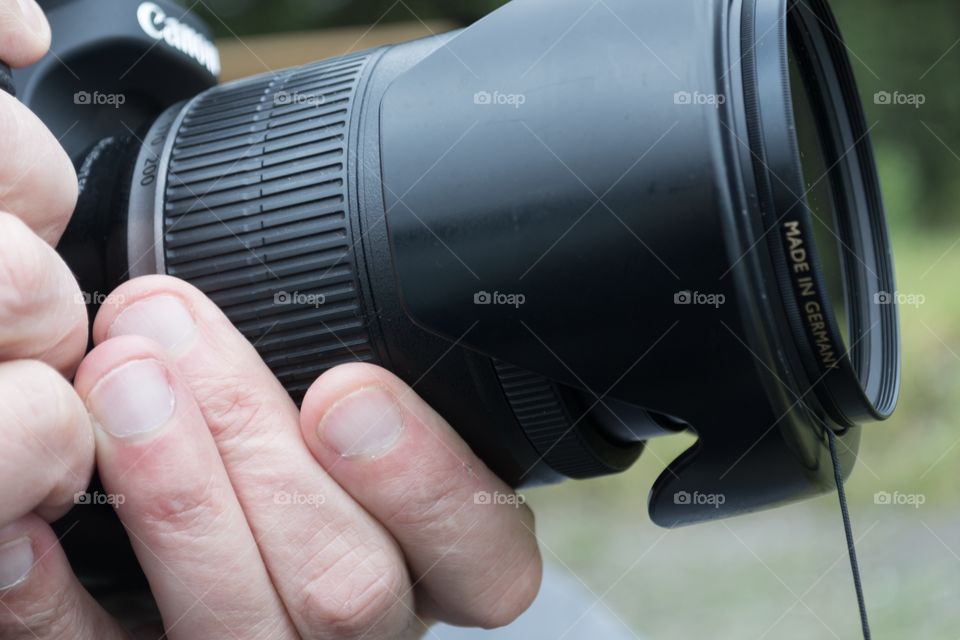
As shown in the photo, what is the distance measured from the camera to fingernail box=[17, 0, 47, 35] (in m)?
0.59

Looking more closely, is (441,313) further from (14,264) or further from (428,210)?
(14,264)

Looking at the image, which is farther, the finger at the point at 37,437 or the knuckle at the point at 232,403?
the knuckle at the point at 232,403

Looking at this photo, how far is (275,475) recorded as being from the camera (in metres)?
0.64

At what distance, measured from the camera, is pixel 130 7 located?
742 millimetres

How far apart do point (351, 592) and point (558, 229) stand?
0.88 ft

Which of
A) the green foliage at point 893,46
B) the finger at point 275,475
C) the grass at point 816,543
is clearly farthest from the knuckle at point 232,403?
the green foliage at point 893,46

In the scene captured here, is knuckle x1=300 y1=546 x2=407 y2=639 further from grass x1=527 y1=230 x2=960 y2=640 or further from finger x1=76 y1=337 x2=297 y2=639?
grass x1=527 y1=230 x2=960 y2=640

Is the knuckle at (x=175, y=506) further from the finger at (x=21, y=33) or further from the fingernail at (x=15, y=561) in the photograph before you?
the finger at (x=21, y=33)

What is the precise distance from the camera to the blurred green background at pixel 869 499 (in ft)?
4.85

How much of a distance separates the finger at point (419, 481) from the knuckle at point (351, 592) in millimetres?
24

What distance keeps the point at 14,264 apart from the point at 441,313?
22 centimetres

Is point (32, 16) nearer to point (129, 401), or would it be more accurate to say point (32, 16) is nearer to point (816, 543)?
point (129, 401)

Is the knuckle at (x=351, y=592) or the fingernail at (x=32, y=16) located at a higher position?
the fingernail at (x=32, y=16)

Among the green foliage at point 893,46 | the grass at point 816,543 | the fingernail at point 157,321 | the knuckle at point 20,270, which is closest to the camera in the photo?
the knuckle at point 20,270
